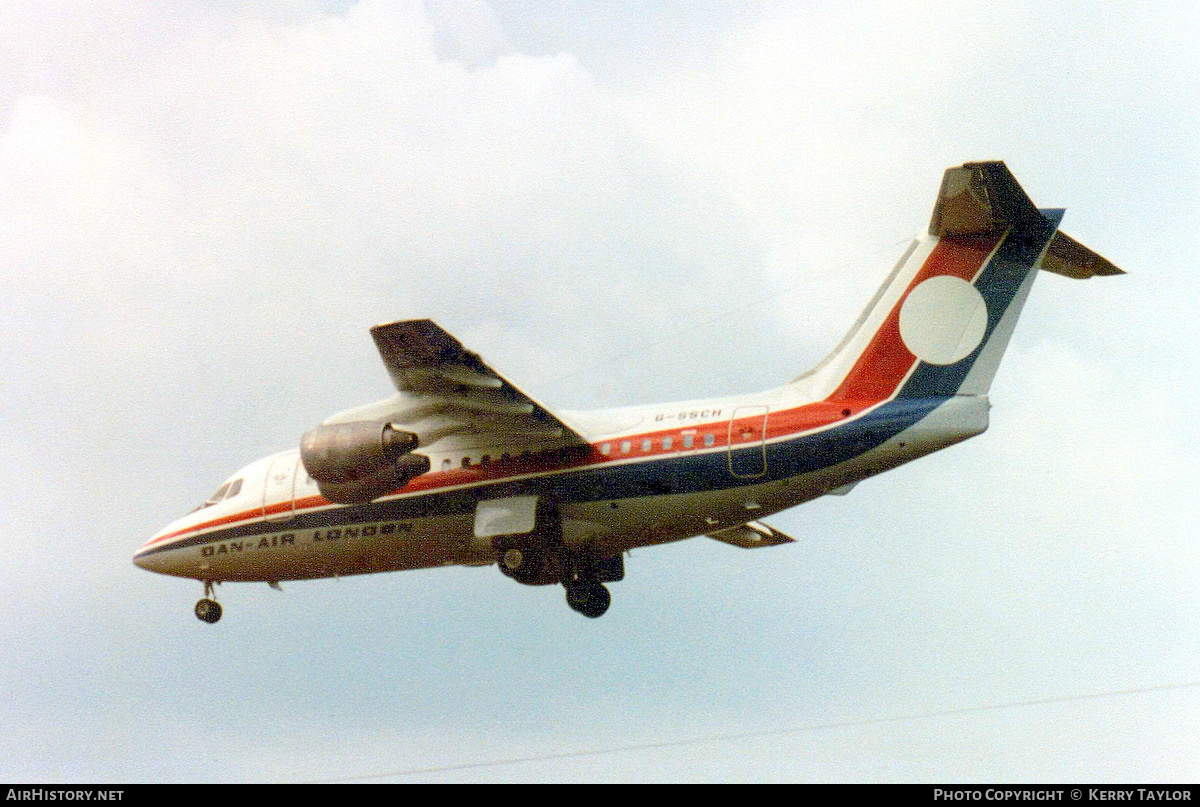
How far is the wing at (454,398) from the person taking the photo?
15906 mm

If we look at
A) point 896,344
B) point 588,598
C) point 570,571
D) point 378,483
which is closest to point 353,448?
point 378,483

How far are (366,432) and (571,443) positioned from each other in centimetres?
258

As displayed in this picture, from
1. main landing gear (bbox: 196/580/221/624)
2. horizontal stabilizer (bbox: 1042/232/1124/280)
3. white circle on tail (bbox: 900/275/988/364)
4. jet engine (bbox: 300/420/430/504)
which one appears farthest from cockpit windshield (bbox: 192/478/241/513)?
horizontal stabilizer (bbox: 1042/232/1124/280)

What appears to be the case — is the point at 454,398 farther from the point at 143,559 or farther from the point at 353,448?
the point at 143,559

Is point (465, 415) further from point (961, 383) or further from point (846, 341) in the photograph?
point (961, 383)

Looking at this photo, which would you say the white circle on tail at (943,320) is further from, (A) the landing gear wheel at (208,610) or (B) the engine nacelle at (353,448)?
(A) the landing gear wheel at (208,610)

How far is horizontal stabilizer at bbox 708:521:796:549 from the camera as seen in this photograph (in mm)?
22484

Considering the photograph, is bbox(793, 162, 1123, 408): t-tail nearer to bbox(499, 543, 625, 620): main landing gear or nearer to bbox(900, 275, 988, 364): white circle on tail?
bbox(900, 275, 988, 364): white circle on tail

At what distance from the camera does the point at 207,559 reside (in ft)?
68.1

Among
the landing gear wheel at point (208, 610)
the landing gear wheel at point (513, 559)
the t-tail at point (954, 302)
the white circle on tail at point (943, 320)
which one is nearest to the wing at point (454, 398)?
the landing gear wheel at point (513, 559)

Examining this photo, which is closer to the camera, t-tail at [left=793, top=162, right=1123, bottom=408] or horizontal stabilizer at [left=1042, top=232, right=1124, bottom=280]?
t-tail at [left=793, top=162, right=1123, bottom=408]

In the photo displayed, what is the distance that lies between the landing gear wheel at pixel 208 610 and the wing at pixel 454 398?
523 centimetres

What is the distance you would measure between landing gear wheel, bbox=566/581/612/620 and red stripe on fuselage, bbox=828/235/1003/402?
15.9ft
